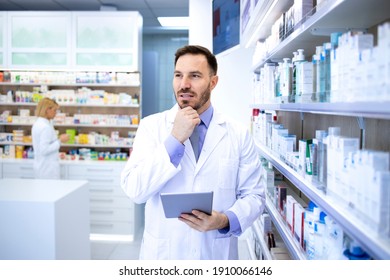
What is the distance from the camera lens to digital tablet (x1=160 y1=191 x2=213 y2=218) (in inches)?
61.8

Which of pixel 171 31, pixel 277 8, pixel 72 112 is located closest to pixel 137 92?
pixel 72 112

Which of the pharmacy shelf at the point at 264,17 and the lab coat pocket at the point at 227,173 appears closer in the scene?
the lab coat pocket at the point at 227,173

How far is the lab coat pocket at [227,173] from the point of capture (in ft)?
6.34

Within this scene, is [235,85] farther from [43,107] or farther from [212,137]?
[212,137]

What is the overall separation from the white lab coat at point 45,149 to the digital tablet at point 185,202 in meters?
3.43

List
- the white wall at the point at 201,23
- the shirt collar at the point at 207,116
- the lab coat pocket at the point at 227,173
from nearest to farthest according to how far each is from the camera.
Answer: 1. the lab coat pocket at the point at 227,173
2. the shirt collar at the point at 207,116
3. the white wall at the point at 201,23

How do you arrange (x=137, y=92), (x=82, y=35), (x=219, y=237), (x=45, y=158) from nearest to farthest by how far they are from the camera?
(x=219, y=237) → (x=45, y=158) → (x=82, y=35) → (x=137, y=92)

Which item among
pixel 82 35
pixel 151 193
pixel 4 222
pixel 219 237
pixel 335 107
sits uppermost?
pixel 82 35

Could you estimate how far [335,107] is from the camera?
48.8 inches

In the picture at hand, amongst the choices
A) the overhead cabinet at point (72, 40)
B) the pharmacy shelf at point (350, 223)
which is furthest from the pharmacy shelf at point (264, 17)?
the overhead cabinet at point (72, 40)

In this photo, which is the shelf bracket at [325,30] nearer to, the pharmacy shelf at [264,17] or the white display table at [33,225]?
the pharmacy shelf at [264,17]

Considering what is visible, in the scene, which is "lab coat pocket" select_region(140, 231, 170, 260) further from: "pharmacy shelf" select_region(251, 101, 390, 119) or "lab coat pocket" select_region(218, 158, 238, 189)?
"pharmacy shelf" select_region(251, 101, 390, 119)
